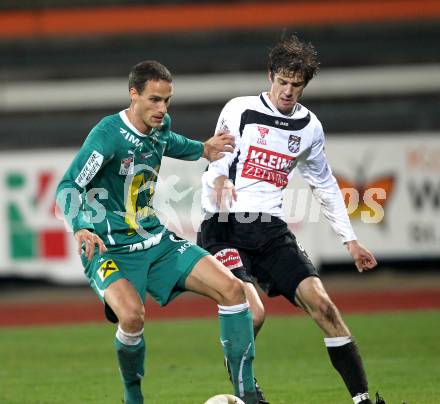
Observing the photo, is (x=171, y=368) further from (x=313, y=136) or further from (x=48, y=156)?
(x=48, y=156)

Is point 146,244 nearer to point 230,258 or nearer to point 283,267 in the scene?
point 230,258

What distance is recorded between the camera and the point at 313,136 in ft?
20.9

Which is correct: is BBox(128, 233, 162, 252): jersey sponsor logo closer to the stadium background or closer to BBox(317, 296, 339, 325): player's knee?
BBox(317, 296, 339, 325): player's knee

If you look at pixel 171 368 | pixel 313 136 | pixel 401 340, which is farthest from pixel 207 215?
pixel 401 340

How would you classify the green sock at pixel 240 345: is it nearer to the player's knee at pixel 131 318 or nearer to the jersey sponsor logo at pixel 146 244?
the player's knee at pixel 131 318

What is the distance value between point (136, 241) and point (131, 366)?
74 centimetres

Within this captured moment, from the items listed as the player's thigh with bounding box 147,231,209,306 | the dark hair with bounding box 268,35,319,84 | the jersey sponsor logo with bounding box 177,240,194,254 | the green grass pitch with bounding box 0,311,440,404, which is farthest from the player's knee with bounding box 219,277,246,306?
the dark hair with bounding box 268,35,319,84

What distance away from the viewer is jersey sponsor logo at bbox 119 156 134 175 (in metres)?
5.84

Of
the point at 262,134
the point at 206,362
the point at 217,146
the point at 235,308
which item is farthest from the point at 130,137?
the point at 206,362

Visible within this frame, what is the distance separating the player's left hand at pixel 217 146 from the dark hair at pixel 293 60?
0.51m

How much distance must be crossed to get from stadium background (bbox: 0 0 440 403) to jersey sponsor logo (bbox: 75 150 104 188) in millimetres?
7745

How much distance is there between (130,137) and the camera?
19.2 ft

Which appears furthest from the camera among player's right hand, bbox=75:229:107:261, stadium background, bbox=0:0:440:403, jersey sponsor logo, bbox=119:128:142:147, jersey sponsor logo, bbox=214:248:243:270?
stadium background, bbox=0:0:440:403

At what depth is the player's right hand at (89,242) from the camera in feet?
17.6
